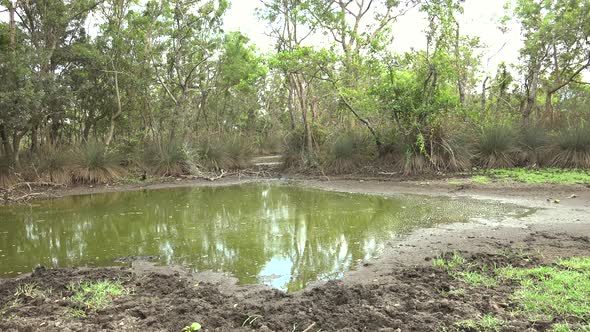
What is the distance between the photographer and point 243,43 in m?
18.2

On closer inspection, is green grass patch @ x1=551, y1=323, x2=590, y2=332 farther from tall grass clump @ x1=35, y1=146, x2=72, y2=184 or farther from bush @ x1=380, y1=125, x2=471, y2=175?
tall grass clump @ x1=35, y1=146, x2=72, y2=184

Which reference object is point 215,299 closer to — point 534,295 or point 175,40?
point 534,295

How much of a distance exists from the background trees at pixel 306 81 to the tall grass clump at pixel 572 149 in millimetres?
45

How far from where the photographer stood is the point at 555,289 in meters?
3.69

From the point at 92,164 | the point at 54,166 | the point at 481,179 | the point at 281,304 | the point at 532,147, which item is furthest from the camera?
the point at 92,164

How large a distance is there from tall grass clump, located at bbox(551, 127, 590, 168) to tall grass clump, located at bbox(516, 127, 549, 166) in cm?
34

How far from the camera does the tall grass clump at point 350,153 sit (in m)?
14.7

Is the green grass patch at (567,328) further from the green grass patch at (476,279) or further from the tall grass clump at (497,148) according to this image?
the tall grass clump at (497,148)

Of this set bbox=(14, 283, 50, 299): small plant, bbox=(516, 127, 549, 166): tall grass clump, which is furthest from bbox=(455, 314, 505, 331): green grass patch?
bbox=(516, 127, 549, 166): tall grass clump

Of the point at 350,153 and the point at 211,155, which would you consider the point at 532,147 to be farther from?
the point at 211,155

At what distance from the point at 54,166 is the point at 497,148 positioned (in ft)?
42.7

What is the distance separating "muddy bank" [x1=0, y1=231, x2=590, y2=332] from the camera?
340 cm

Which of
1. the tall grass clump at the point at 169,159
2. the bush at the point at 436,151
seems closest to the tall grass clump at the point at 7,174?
the tall grass clump at the point at 169,159

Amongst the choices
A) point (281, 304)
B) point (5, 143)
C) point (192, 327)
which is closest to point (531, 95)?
point (281, 304)
